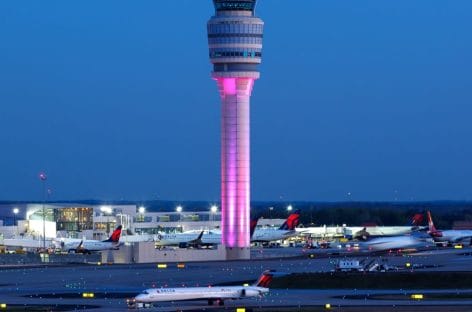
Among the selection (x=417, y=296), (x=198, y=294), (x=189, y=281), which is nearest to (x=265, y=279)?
(x=198, y=294)

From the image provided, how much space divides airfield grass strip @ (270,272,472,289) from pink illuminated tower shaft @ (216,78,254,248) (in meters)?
56.9

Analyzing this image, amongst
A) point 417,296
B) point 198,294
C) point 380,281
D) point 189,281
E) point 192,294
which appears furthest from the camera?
point 189,281

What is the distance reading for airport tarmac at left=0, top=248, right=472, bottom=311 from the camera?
115812mm

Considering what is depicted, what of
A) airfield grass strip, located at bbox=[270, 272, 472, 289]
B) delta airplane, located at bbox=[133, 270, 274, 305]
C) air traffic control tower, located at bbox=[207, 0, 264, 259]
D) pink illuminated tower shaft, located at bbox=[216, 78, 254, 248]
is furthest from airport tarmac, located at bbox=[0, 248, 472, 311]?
air traffic control tower, located at bbox=[207, 0, 264, 259]

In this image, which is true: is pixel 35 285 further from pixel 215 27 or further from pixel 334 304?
pixel 215 27

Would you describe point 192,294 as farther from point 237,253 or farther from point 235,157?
point 237,253

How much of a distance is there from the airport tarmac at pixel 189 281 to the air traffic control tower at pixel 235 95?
661cm

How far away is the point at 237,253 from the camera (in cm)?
19575

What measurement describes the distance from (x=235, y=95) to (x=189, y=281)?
55026mm

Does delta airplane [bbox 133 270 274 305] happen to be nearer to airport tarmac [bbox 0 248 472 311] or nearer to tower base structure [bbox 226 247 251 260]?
airport tarmac [bbox 0 248 472 311]

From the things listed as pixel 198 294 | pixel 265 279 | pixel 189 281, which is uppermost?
pixel 265 279

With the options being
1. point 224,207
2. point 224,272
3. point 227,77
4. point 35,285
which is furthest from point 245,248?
point 35,285

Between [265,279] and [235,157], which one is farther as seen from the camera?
[235,157]

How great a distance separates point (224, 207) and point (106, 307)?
3347 inches
